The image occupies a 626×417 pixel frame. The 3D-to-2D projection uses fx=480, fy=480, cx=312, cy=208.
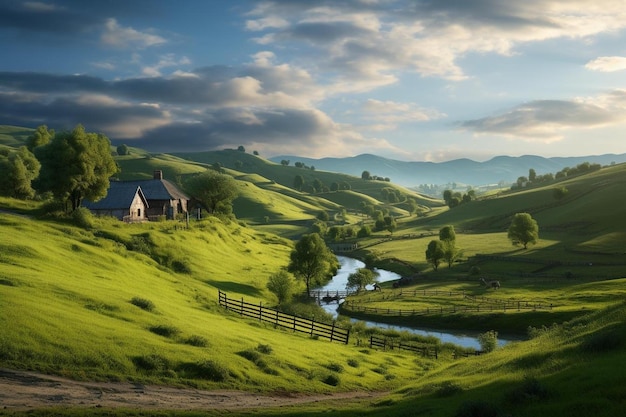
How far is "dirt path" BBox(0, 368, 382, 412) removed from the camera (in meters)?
21.2

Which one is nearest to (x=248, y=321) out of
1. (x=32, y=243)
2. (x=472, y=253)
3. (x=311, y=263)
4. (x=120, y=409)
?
Answer: (x=32, y=243)

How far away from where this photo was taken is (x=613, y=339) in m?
21.4

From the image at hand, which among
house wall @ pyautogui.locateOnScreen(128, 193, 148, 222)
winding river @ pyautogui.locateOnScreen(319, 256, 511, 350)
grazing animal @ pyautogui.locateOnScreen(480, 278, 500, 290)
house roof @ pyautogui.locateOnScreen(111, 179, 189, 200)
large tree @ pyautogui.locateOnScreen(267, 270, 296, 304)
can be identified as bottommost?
winding river @ pyautogui.locateOnScreen(319, 256, 511, 350)

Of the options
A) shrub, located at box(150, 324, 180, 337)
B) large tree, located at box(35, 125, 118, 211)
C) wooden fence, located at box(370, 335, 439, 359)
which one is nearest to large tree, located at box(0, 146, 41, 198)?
large tree, located at box(35, 125, 118, 211)

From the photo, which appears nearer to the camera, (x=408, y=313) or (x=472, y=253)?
(x=408, y=313)

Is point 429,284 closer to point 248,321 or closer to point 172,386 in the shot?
point 248,321

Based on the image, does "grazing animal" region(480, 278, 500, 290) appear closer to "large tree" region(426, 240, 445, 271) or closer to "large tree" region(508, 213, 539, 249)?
"large tree" region(426, 240, 445, 271)

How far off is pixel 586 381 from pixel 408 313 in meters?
66.6

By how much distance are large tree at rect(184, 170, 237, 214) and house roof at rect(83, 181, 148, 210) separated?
3556cm

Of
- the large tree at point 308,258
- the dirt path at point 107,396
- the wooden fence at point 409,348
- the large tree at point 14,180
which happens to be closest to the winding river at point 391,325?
the large tree at point 308,258

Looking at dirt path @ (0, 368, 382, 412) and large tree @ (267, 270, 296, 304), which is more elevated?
dirt path @ (0, 368, 382, 412)

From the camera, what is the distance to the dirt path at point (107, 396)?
21.2m

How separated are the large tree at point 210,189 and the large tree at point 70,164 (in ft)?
183

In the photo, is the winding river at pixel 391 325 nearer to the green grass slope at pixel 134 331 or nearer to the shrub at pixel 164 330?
the green grass slope at pixel 134 331
